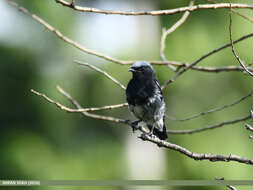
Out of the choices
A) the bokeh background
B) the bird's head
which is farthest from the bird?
the bokeh background

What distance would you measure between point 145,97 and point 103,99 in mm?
8892

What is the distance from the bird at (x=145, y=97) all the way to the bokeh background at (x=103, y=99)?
17.5 ft

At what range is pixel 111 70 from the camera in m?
11.9

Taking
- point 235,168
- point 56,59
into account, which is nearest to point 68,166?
point 56,59

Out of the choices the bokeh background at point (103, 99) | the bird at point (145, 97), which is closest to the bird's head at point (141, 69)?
the bird at point (145, 97)

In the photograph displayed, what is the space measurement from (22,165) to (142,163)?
332 cm

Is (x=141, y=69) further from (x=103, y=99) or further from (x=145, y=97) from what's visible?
(x=103, y=99)

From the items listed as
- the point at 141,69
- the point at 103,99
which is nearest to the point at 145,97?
the point at 141,69

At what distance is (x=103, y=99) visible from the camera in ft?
46.1

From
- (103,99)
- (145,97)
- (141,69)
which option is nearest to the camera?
(145,97)

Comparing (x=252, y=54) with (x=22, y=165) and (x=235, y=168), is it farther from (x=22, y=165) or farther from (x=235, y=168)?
(x=22, y=165)

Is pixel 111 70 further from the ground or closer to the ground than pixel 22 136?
further from the ground

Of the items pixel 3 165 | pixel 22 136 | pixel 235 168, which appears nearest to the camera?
pixel 235 168

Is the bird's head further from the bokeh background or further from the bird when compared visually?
the bokeh background
